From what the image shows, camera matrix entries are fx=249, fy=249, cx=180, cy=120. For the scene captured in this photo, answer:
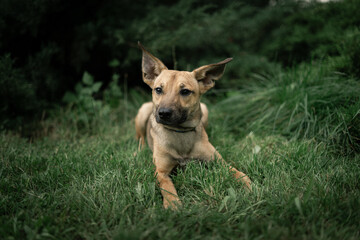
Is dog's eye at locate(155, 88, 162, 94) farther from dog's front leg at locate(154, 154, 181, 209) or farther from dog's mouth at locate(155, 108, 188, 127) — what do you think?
dog's front leg at locate(154, 154, 181, 209)

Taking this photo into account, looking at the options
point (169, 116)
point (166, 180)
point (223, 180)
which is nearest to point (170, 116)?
point (169, 116)

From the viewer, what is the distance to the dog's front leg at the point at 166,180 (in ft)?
7.77

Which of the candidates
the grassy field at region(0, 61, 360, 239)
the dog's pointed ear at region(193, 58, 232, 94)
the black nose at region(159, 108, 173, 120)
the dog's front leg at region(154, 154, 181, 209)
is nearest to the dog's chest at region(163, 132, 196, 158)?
the dog's front leg at region(154, 154, 181, 209)

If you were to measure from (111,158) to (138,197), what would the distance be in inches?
38.1

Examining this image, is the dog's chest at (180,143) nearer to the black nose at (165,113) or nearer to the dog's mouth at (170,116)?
the dog's mouth at (170,116)

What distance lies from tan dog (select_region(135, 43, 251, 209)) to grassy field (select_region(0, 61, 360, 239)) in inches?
8.2

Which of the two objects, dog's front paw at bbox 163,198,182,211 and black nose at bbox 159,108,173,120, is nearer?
dog's front paw at bbox 163,198,182,211

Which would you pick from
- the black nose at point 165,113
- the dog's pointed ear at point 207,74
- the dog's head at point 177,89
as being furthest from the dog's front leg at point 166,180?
the dog's pointed ear at point 207,74

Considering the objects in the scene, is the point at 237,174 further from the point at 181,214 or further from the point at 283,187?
the point at 181,214

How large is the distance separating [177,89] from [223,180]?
1.19 metres

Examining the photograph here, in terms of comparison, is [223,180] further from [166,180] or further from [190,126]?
[190,126]

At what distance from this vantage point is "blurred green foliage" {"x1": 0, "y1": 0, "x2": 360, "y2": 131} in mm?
4379

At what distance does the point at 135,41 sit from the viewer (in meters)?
5.46

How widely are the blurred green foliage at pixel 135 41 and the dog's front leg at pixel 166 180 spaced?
2206 millimetres
